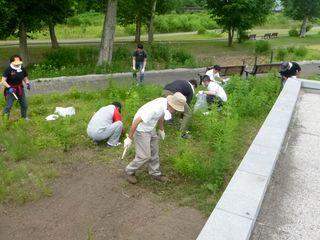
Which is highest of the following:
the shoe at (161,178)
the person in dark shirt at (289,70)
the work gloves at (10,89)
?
the person in dark shirt at (289,70)

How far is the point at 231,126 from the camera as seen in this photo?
6945 mm

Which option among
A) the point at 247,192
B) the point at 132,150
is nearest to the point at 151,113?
the point at 132,150

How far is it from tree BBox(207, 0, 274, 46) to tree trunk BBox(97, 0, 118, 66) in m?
12.1

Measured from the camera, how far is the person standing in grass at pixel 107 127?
705 centimetres

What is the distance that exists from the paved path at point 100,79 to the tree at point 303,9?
887 inches

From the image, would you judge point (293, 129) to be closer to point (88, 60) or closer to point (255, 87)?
point (255, 87)

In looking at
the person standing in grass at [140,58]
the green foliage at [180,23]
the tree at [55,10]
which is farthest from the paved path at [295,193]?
the green foliage at [180,23]

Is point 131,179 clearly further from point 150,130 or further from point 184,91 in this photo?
point 184,91

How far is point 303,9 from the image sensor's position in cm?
3856

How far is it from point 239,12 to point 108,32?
41.5ft

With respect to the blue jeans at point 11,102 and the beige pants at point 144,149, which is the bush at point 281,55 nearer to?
the blue jeans at point 11,102

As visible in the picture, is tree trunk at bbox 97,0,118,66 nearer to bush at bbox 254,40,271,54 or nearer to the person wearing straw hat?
the person wearing straw hat

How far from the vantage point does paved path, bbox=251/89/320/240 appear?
3.86 metres

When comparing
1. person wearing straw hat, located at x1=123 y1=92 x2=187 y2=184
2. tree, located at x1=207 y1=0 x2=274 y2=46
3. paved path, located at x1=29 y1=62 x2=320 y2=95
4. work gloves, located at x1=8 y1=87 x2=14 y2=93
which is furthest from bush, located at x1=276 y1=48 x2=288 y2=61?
person wearing straw hat, located at x1=123 y1=92 x2=187 y2=184
